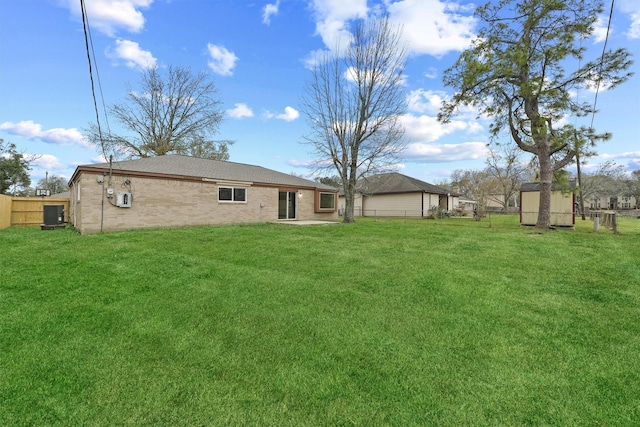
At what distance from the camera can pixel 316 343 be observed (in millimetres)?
3109

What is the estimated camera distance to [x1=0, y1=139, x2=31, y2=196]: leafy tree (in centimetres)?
2664

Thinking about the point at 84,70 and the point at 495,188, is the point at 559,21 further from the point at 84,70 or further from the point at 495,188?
the point at 495,188

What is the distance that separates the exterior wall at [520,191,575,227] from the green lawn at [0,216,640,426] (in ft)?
34.5

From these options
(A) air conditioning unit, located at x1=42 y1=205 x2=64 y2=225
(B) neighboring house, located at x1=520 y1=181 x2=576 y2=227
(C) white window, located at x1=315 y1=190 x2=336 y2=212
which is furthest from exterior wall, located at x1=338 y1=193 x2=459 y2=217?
(A) air conditioning unit, located at x1=42 y1=205 x2=64 y2=225

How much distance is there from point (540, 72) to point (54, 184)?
6389cm

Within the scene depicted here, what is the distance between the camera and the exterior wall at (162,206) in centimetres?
1095

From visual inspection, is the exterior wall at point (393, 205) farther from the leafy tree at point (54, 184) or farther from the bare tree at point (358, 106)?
the leafy tree at point (54, 184)

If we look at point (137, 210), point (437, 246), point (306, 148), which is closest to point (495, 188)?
point (306, 148)

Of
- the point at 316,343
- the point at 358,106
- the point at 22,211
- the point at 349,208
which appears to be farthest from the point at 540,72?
the point at 22,211

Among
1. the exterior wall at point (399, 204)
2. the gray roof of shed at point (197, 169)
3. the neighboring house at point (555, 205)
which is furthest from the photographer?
the exterior wall at point (399, 204)

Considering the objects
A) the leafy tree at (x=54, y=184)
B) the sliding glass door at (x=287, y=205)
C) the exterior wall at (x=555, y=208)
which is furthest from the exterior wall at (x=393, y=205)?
the leafy tree at (x=54, y=184)

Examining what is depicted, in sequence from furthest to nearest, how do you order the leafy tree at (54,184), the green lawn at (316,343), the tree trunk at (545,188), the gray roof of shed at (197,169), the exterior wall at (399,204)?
the leafy tree at (54,184) < the exterior wall at (399,204) < the tree trunk at (545,188) < the gray roof of shed at (197,169) < the green lawn at (316,343)

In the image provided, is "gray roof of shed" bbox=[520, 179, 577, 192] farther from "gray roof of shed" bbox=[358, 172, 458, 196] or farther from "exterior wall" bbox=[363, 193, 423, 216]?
"exterior wall" bbox=[363, 193, 423, 216]

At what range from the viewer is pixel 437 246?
8.51 meters
